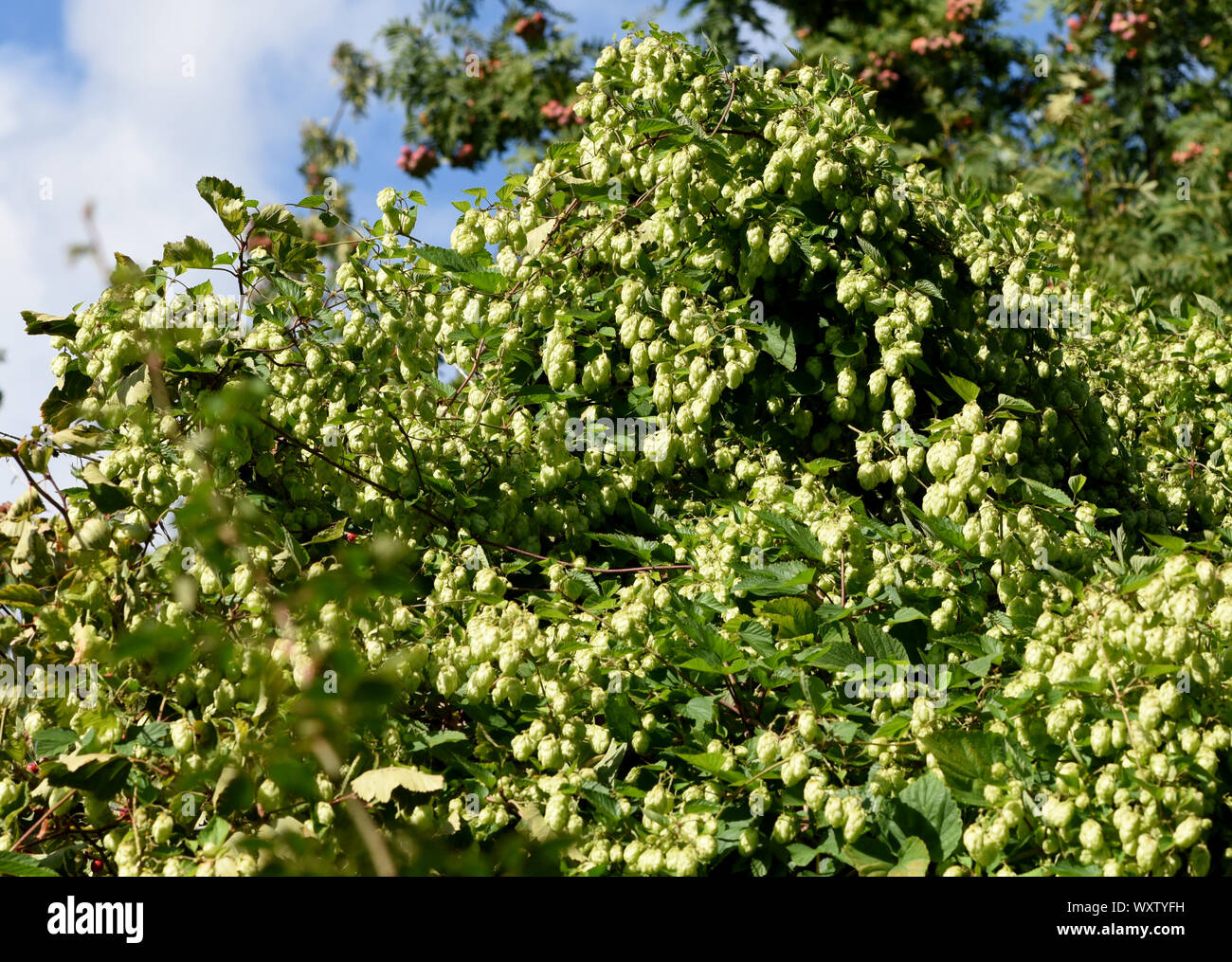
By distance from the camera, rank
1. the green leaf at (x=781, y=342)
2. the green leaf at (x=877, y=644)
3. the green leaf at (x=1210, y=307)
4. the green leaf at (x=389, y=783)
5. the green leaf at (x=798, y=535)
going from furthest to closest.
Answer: the green leaf at (x=1210, y=307) → the green leaf at (x=781, y=342) → the green leaf at (x=798, y=535) → the green leaf at (x=877, y=644) → the green leaf at (x=389, y=783)

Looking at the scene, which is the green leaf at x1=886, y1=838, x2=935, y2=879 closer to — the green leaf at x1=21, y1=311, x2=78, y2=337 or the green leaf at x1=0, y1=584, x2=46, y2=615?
the green leaf at x1=0, y1=584, x2=46, y2=615

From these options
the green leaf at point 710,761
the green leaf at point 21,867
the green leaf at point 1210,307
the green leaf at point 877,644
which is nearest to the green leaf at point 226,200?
the green leaf at point 21,867

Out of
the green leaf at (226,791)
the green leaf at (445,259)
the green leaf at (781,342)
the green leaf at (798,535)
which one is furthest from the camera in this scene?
the green leaf at (445,259)

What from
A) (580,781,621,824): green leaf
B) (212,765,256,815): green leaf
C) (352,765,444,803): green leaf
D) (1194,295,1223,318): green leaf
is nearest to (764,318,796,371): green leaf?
(580,781,621,824): green leaf

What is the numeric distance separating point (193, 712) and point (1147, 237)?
837 centimetres

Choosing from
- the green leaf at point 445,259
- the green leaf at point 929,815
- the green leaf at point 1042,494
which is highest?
the green leaf at point 445,259

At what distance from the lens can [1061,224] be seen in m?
4.61

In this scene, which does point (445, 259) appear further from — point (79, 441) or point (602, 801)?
point (602, 801)

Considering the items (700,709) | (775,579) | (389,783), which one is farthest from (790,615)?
(389,783)

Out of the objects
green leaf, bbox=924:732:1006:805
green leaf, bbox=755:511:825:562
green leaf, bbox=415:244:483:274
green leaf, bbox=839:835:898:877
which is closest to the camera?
green leaf, bbox=839:835:898:877

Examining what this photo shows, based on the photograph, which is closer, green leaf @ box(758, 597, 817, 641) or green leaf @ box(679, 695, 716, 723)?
green leaf @ box(679, 695, 716, 723)

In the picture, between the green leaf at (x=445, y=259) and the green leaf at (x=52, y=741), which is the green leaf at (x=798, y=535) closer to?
the green leaf at (x=445, y=259)
